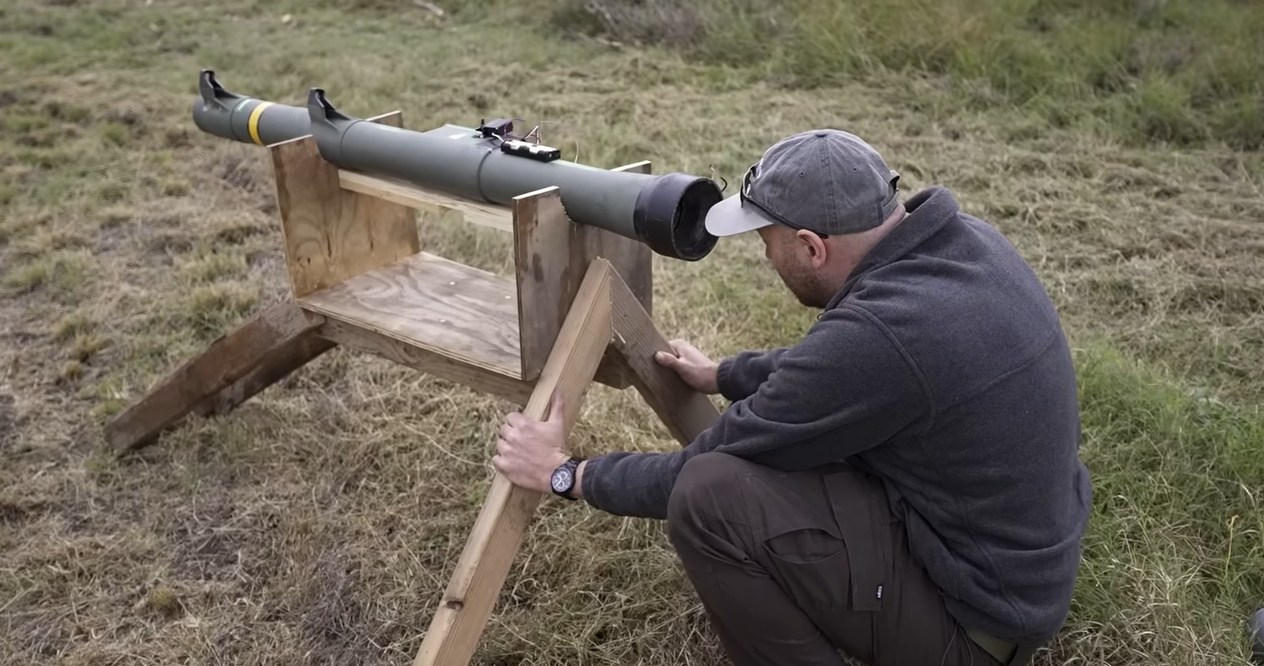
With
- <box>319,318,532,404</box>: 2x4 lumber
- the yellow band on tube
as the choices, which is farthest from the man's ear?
the yellow band on tube

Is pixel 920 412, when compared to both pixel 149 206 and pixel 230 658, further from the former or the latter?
pixel 149 206

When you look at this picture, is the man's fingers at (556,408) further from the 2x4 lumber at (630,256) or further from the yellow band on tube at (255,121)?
the yellow band on tube at (255,121)

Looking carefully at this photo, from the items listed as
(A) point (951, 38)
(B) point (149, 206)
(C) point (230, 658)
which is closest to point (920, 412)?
(C) point (230, 658)

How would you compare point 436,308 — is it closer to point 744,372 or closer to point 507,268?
point 744,372

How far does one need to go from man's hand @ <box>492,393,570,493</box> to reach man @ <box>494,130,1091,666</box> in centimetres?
22

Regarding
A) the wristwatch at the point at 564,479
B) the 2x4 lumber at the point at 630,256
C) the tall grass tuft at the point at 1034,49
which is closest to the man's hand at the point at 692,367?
the 2x4 lumber at the point at 630,256

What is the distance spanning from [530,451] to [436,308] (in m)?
0.64

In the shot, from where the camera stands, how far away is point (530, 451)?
2135mm

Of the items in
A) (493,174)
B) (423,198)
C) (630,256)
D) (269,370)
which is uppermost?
(493,174)

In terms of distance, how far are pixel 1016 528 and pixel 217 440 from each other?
2.58m

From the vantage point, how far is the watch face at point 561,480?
2.09 m

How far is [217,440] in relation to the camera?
3.28 metres

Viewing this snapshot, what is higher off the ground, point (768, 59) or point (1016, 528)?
point (1016, 528)

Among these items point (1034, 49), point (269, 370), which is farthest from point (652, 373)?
A: point (1034, 49)
